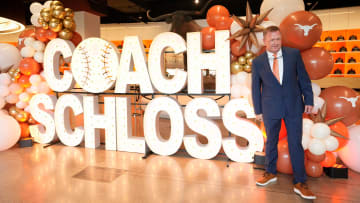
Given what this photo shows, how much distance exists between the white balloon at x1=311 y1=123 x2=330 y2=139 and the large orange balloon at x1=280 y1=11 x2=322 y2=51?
0.82m

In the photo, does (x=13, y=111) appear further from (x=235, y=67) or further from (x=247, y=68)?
(x=247, y=68)

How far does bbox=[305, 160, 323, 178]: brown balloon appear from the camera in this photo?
262 cm

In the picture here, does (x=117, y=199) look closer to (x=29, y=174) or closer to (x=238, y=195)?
(x=238, y=195)

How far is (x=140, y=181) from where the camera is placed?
2654mm

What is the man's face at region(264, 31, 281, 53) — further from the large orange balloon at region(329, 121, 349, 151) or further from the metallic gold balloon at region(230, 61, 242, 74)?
the large orange balloon at region(329, 121, 349, 151)

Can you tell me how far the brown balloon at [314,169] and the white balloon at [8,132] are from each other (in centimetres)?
377

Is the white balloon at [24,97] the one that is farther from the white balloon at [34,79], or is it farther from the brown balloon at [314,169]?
the brown balloon at [314,169]

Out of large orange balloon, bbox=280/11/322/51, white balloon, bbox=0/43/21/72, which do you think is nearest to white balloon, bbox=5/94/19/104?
white balloon, bbox=0/43/21/72

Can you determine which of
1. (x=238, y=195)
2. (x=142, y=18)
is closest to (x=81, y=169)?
(x=238, y=195)

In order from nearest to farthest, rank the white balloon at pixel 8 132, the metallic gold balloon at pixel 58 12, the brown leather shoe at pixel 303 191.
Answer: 1. the brown leather shoe at pixel 303 191
2. the white balloon at pixel 8 132
3. the metallic gold balloon at pixel 58 12

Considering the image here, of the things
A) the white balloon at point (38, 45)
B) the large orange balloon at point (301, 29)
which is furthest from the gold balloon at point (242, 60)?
the white balloon at point (38, 45)

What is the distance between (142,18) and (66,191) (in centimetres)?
661

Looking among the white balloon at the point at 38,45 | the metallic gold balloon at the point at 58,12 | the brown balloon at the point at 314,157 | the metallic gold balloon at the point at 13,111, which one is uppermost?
the metallic gold balloon at the point at 58,12

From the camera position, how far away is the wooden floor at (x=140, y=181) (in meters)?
2.30
